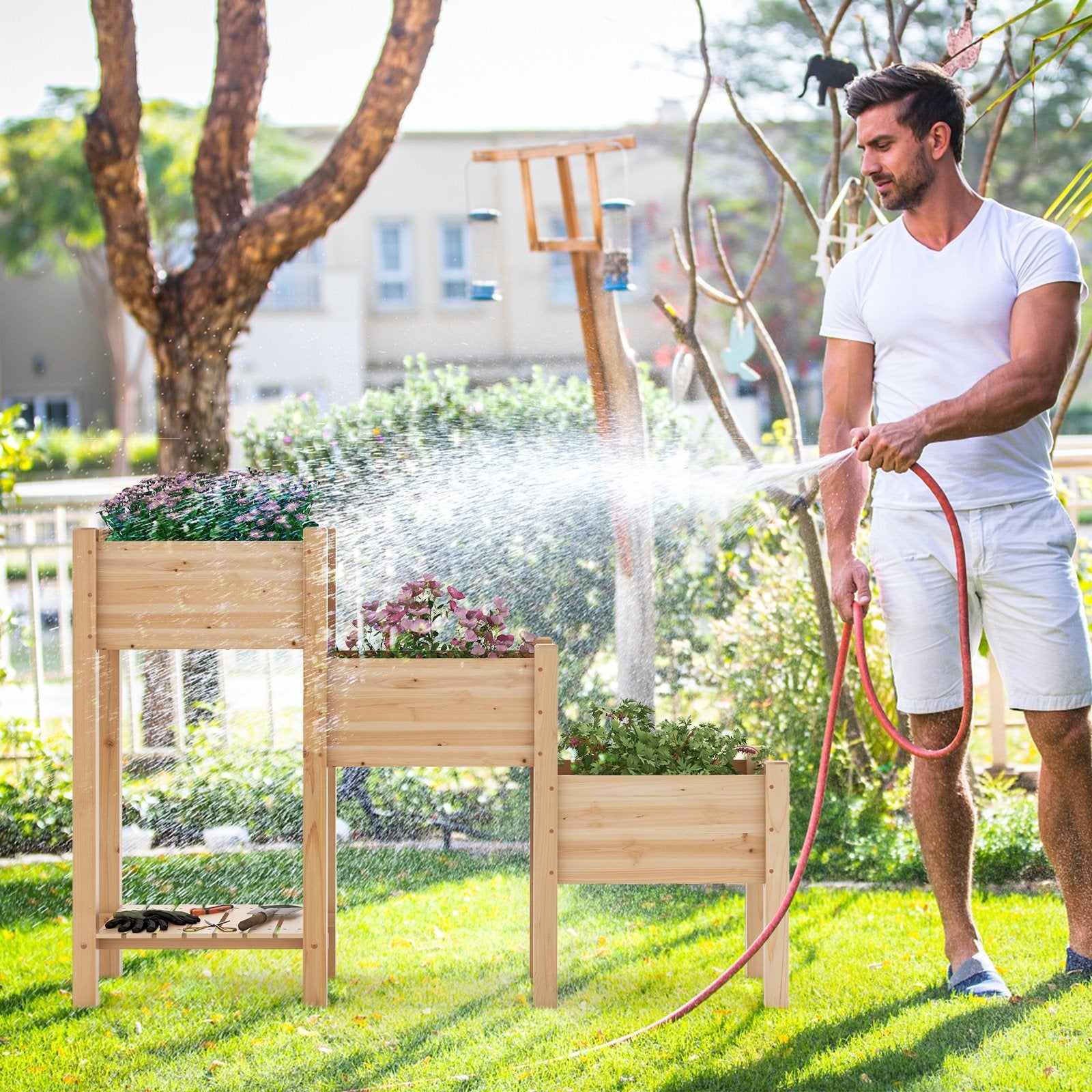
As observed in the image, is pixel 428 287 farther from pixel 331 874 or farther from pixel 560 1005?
pixel 560 1005

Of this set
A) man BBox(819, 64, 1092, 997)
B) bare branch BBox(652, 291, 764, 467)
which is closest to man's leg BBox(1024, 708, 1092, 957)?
man BBox(819, 64, 1092, 997)

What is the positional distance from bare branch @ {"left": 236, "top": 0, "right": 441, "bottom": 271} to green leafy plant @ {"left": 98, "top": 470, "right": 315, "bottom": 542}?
1885mm

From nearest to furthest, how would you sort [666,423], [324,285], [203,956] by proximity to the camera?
[203,956]
[666,423]
[324,285]

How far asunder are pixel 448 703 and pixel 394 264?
62.8ft

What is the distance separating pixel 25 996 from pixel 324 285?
62.0 feet

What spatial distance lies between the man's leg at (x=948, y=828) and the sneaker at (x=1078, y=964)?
0.59 feet

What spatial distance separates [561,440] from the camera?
445cm

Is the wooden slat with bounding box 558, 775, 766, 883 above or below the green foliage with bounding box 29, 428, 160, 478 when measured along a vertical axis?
below

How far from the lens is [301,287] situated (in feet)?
68.2

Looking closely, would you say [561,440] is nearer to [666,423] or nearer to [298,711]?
[666,423]

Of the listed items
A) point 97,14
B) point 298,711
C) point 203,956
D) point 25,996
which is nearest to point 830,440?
point 203,956

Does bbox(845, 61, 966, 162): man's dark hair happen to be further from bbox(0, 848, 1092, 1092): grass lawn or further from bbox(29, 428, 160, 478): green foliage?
bbox(29, 428, 160, 478): green foliage

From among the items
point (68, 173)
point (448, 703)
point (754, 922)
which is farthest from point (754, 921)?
point (68, 173)

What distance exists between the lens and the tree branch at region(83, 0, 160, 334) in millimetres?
4262
